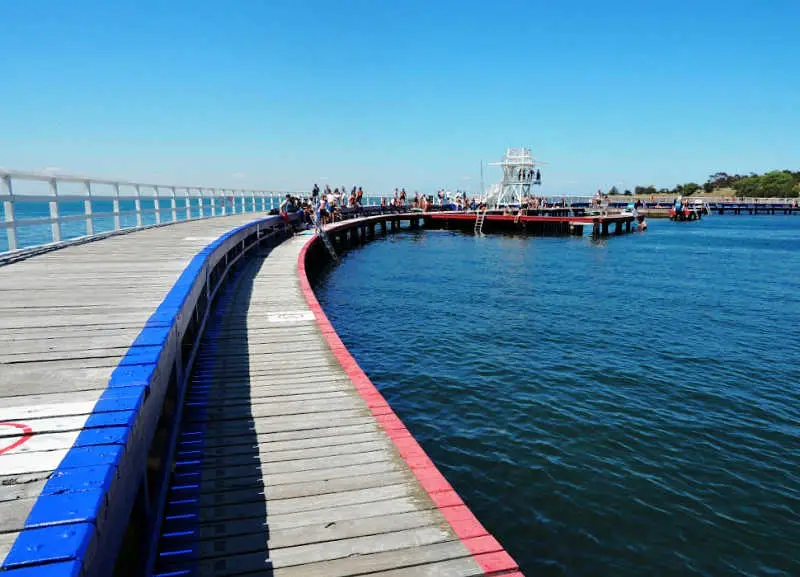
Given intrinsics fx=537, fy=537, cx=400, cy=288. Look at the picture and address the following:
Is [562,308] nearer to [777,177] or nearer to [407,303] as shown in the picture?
[407,303]

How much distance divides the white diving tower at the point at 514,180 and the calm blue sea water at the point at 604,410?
129 feet

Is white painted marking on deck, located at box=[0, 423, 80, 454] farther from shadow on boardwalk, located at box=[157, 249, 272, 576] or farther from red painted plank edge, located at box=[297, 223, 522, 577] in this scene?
red painted plank edge, located at box=[297, 223, 522, 577]

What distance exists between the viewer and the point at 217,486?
4.25 m

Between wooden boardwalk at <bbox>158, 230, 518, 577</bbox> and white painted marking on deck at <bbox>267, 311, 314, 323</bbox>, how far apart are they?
77.8 inches

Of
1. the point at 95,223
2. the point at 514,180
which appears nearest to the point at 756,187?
the point at 514,180

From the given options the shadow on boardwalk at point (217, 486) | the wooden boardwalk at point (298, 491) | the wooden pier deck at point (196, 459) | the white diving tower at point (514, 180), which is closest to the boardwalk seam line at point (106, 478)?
the wooden pier deck at point (196, 459)

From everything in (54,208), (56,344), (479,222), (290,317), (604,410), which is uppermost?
(54,208)

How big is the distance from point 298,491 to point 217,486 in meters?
0.67

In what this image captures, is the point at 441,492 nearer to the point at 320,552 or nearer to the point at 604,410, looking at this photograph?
the point at 320,552

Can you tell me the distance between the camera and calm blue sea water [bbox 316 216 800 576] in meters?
5.59

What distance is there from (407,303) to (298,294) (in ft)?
20.7

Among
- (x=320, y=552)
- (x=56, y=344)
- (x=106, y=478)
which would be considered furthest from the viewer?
(x=56, y=344)

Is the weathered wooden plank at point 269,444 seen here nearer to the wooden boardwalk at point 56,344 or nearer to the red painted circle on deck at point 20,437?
the wooden boardwalk at point 56,344

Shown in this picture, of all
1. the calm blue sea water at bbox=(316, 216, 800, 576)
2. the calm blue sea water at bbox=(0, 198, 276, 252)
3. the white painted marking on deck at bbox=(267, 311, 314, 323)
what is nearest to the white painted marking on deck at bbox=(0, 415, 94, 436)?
the calm blue sea water at bbox=(316, 216, 800, 576)
